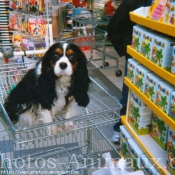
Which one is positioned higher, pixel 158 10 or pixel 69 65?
pixel 158 10

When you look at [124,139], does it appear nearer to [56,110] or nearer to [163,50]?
[56,110]

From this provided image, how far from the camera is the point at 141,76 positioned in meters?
1.56

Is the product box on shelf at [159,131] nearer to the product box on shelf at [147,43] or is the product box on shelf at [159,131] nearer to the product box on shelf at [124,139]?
the product box on shelf at [124,139]

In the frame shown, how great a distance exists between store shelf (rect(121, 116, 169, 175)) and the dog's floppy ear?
444 millimetres

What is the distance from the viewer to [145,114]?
66.7 inches

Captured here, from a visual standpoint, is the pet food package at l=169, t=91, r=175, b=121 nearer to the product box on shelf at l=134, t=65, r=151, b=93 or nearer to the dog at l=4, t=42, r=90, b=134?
the product box on shelf at l=134, t=65, r=151, b=93

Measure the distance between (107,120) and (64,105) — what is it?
0.99 ft

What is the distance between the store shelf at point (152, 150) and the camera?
145 centimetres

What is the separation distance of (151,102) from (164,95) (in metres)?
0.12

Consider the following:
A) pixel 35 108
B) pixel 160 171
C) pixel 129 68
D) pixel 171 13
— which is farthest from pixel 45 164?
pixel 171 13

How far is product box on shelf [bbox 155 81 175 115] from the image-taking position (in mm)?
1311

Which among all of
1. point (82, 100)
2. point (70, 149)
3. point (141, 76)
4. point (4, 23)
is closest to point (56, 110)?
point (82, 100)

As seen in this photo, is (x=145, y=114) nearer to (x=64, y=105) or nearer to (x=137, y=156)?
(x=137, y=156)

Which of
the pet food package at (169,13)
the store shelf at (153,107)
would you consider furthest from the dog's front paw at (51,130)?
the pet food package at (169,13)
